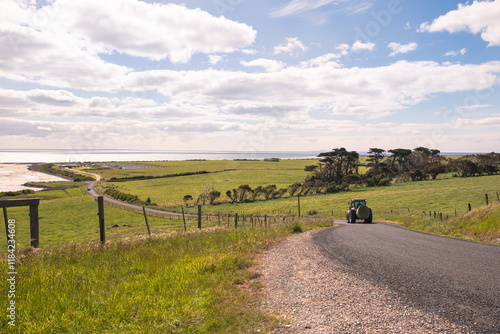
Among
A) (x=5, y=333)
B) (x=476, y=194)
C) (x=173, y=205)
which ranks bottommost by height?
→ (x=173, y=205)

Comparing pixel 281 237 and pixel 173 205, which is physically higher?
pixel 281 237

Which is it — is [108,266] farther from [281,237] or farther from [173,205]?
[173,205]

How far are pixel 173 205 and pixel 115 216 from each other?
59.1ft

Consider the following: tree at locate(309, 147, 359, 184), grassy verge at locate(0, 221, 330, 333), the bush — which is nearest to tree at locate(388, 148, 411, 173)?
tree at locate(309, 147, 359, 184)

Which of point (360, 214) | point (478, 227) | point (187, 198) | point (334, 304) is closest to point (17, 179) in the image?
point (187, 198)

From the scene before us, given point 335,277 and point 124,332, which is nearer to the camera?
point 124,332

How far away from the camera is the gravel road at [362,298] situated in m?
4.97

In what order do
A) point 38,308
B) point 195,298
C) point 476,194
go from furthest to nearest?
point 476,194 → point 195,298 → point 38,308

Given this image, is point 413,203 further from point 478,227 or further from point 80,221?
point 80,221

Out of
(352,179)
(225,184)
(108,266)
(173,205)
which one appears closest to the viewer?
(108,266)

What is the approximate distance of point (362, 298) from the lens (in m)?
6.22

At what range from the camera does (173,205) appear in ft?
245

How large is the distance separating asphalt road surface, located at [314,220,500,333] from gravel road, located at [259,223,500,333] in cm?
2

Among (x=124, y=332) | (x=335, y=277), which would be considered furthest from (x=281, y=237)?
(x=124, y=332)
